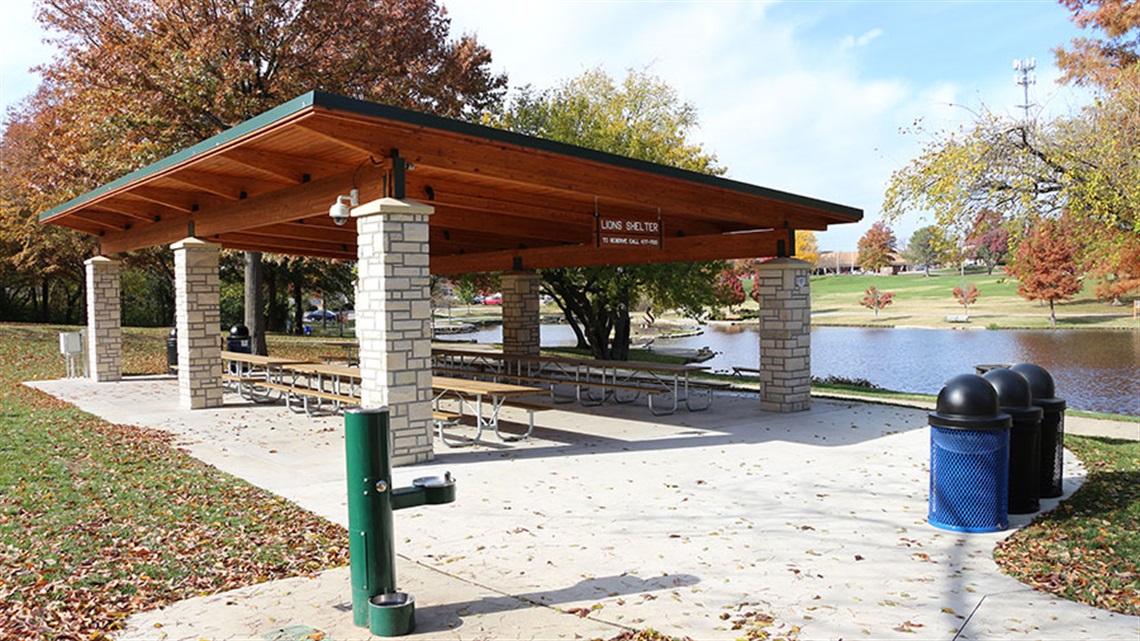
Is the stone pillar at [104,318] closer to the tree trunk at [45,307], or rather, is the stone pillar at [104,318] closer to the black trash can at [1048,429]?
the black trash can at [1048,429]

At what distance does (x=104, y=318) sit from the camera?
15203mm

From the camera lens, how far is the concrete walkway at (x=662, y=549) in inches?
149

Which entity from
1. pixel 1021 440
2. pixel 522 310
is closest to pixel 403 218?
pixel 1021 440

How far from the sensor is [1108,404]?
714 inches

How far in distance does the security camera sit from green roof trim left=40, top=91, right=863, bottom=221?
1008mm

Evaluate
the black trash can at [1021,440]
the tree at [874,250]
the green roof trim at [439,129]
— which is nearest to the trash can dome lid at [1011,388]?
the black trash can at [1021,440]

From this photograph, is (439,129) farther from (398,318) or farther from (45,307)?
(45,307)

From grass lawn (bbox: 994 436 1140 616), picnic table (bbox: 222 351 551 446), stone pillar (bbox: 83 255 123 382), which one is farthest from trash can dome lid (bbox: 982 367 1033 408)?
stone pillar (bbox: 83 255 123 382)

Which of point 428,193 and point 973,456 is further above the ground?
point 428,193

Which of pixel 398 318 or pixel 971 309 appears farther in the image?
pixel 971 309

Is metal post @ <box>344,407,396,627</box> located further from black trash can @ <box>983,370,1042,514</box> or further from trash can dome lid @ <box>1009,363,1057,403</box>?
trash can dome lid @ <box>1009,363,1057,403</box>

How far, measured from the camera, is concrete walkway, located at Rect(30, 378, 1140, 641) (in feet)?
12.4

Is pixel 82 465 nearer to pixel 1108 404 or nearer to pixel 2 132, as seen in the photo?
pixel 1108 404

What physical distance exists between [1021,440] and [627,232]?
5344 mm
